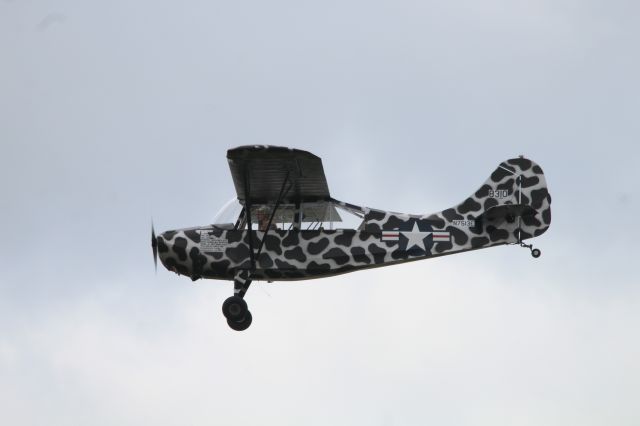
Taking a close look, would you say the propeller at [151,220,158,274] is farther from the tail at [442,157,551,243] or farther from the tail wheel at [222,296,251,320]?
the tail at [442,157,551,243]

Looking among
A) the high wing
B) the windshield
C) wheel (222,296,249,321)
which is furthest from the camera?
the windshield

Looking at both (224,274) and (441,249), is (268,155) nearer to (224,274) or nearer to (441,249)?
(224,274)

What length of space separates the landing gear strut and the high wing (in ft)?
5.38

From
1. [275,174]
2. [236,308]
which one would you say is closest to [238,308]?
[236,308]

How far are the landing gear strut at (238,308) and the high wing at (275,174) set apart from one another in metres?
1.64

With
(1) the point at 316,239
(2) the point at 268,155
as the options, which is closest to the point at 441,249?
(1) the point at 316,239

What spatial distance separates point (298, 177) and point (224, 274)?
8.02 ft

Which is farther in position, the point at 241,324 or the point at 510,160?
the point at 510,160

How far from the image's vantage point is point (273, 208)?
70.4 feet

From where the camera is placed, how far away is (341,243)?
68.9ft

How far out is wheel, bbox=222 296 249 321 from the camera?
2084cm

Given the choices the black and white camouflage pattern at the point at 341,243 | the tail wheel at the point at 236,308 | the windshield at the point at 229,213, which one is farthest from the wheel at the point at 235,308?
the windshield at the point at 229,213

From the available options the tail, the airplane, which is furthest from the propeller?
the tail

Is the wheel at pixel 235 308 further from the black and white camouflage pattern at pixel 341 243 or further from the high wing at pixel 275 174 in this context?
the high wing at pixel 275 174
